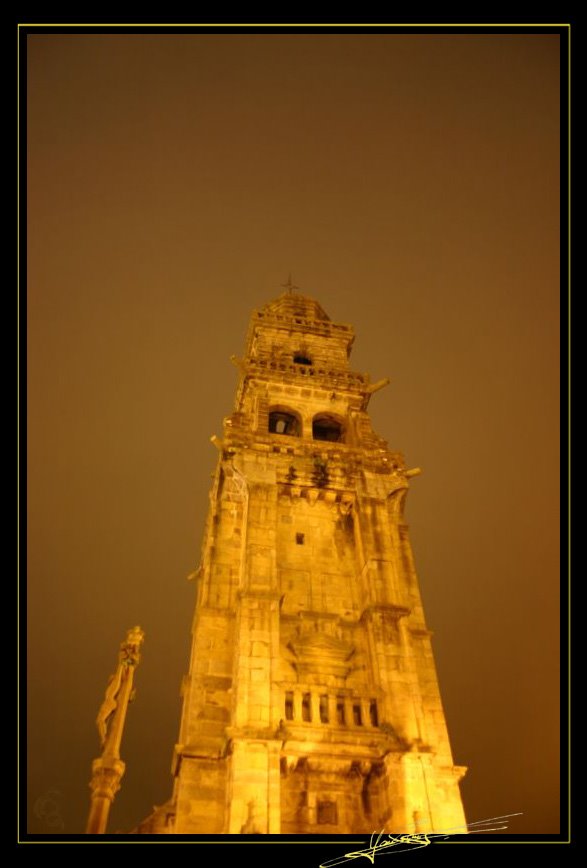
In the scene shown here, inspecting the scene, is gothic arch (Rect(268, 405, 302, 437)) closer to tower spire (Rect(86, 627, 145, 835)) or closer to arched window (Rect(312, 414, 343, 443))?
arched window (Rect(312, 414, 343, 443))

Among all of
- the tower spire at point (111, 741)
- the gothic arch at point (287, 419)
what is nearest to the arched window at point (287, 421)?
the gothic arch at point (287, 419)

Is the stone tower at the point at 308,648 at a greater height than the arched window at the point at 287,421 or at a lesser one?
lesser

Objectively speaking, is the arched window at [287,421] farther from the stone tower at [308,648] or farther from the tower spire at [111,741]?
the tower spire at [111,741]

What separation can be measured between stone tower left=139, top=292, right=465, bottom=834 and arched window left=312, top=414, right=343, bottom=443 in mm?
290

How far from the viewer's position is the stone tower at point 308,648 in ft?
62.4

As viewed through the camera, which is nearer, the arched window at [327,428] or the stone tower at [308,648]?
the stone tower at [308,648]

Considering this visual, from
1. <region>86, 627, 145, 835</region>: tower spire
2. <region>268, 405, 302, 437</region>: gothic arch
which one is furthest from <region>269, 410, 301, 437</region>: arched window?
<region>86, 627, 145, 835</region>: tower spire

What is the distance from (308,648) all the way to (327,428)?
15460 millimetres

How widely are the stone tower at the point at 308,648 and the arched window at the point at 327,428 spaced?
0.95 ft

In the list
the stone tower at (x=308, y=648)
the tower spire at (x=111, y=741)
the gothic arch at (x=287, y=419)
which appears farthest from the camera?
the gothic arch at (x=287, y=419)

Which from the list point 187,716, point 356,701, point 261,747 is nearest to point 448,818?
point 356,701

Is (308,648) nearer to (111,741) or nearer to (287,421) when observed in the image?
Answer: (111,741)

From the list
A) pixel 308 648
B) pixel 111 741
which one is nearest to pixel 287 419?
pixel 308 648

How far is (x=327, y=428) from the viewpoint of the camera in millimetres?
36031
